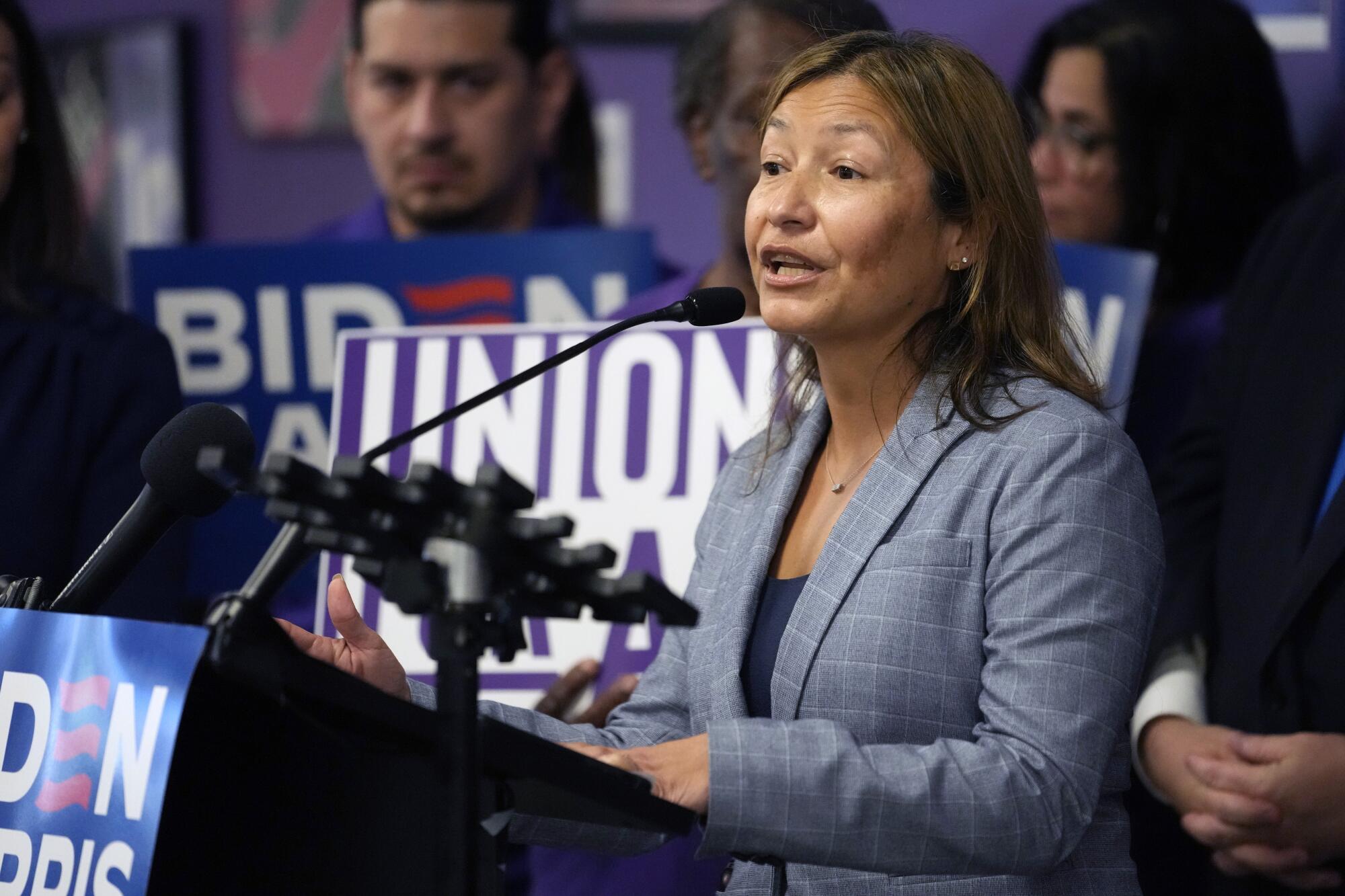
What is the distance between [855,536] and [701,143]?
4.46 ft

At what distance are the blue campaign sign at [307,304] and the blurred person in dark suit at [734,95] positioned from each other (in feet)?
0.49

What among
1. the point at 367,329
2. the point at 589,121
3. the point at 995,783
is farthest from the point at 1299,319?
the point at 589,121

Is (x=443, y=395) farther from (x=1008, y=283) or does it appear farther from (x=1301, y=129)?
(x=1301, y=129)

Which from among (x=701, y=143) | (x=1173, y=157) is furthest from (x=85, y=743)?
(x=1173, y=157)

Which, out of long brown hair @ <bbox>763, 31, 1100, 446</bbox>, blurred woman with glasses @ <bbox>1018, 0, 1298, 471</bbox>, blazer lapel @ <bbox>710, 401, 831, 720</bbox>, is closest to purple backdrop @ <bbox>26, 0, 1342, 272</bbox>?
blurred woman with glasses @ <bbox>1018, 0, 1298, 471</bbox>

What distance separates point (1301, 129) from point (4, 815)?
2.59 metres

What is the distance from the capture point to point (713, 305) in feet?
5.30

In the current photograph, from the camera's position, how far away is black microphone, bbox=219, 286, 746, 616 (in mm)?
1278

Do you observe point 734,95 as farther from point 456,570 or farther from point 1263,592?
point 456,570

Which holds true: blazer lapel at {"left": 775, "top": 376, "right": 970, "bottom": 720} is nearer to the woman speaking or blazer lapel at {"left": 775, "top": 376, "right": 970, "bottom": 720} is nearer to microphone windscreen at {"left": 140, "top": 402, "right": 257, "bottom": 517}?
the woman speaking

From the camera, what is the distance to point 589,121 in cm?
362

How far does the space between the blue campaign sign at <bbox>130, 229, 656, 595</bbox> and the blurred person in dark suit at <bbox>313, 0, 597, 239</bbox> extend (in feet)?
1.28

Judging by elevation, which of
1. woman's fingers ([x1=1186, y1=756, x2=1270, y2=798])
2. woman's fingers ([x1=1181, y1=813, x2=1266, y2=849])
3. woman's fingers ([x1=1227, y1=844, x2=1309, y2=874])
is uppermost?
woman's fingers ([x1=1186, y1=756, x2=1270, y2=798])

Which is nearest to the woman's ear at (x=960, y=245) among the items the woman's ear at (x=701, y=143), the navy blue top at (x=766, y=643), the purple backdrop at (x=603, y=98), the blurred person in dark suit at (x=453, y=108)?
the navy blue top at (x=766, y=643)
